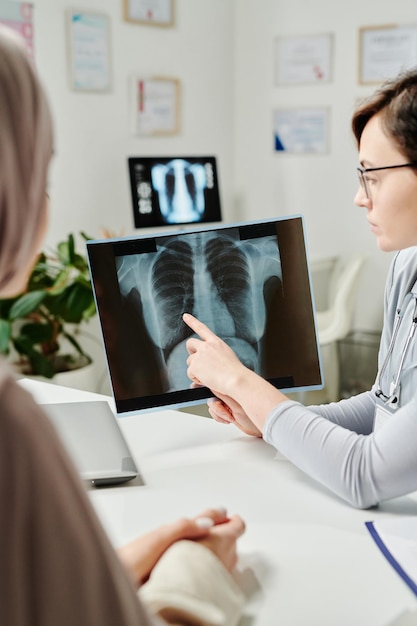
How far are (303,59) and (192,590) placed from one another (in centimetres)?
376

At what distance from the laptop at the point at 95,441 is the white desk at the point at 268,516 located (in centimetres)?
3

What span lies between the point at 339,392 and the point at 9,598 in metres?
3.74

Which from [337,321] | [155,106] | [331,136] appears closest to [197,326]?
[337,321]

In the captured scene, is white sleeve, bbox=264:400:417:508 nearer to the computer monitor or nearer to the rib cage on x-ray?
the rib cage on x-ray

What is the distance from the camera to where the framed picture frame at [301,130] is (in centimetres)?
414

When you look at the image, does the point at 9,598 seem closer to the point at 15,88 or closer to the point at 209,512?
the point at 15,88

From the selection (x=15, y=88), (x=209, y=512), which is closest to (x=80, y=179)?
(x=209, y=512)

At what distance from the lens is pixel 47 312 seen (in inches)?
124

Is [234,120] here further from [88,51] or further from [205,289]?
[205,289]

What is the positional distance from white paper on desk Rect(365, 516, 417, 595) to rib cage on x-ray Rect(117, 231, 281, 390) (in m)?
0.41

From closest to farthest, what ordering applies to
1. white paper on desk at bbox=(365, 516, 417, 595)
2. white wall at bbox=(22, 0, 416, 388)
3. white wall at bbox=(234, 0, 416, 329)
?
white paper on desk at bbox=(365, 516, 417, 595), white wall at bbox=(22, 0, 416, 388), white wall at bbox=(234, 0, 416, 329)

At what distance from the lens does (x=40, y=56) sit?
3.33m

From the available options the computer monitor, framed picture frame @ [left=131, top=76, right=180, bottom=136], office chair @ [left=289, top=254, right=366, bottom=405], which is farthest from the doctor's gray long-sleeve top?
framed picture frame @ [left=131, top=76, right=180, bottom=136]

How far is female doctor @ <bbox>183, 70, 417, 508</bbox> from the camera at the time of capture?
45.4 inches
